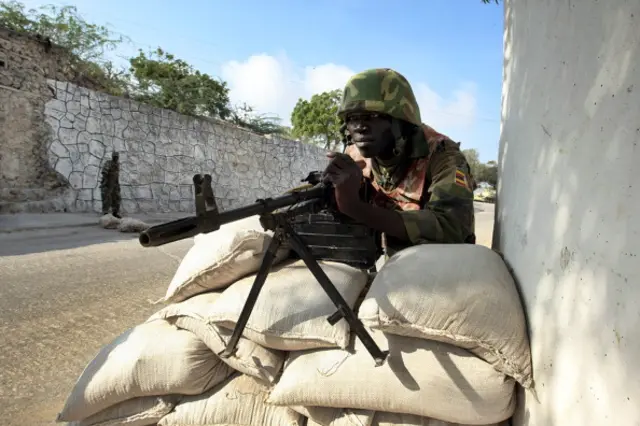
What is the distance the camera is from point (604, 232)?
0.78 m

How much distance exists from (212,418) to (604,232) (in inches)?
54.5

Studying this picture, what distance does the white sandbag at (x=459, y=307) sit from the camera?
121cm

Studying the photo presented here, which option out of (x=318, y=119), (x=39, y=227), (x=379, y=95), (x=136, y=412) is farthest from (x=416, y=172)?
(x=318, y=119)

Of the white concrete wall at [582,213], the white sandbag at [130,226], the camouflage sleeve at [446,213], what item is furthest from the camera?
the white sandbag at [130,226]

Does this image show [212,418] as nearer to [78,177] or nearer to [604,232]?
[604,232]

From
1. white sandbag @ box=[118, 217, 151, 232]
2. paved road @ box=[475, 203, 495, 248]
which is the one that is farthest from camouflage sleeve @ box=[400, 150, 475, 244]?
white sandbag @ box=[118, 217, 151, 232]

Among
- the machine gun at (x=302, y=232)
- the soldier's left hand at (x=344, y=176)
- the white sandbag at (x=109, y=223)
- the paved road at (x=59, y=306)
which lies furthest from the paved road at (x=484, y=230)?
the white sandbag at (x=109, y=223)

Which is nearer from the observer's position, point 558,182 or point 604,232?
point 604,232

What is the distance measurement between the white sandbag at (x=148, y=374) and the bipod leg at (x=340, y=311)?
555 mm

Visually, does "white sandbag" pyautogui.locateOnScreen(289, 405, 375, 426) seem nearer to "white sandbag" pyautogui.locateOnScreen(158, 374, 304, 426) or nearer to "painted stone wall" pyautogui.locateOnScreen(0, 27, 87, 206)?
"white sandbag" pyautogui.locateOnScreen(158, 374, 304, 426)

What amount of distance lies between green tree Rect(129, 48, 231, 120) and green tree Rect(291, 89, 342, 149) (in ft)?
34.1

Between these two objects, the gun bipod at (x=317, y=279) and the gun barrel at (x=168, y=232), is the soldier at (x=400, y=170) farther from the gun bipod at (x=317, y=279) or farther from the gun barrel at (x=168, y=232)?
the gun barrel at (x=168, y=232)

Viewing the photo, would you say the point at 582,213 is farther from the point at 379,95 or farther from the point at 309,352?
the point at 379,95

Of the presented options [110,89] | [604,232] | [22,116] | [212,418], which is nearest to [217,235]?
[212,418]
